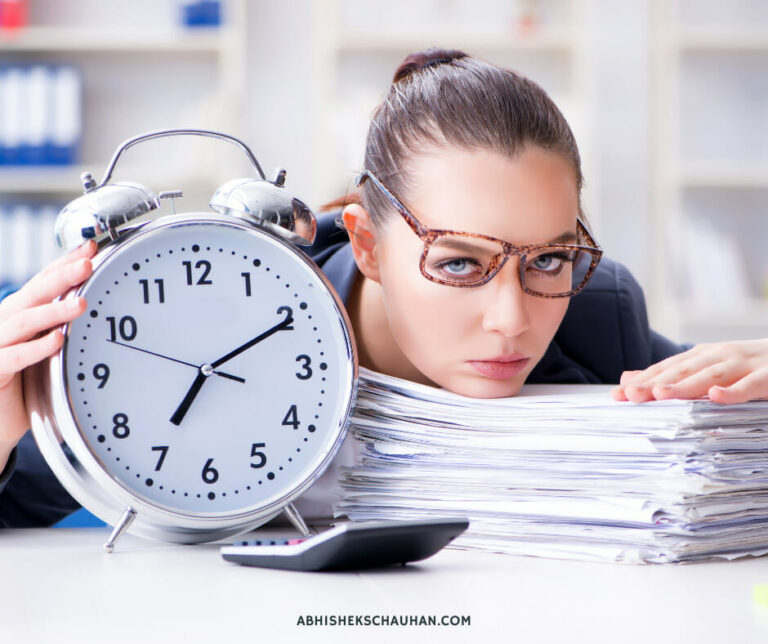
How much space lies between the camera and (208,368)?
0.95 meters

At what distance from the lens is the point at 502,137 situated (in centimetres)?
111

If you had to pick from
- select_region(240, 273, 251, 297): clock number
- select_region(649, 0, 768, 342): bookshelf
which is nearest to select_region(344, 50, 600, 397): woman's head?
select_region(240, 273, 251, 297): clock number

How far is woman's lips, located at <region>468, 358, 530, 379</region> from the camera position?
1069 mm

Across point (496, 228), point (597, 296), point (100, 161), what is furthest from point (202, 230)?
point (100, 161)

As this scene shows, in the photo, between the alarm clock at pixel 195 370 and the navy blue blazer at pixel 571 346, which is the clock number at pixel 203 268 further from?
the navy blue blazer at pixel 571 346

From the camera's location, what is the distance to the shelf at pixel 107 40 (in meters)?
3.67

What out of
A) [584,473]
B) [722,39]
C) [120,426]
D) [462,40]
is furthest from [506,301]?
[722,39]

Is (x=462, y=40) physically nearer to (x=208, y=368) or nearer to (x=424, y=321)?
(x=424, y=321)

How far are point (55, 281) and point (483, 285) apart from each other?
0.45 metres

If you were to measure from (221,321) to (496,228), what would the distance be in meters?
0.32

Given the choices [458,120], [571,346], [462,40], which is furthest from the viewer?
[462,40]

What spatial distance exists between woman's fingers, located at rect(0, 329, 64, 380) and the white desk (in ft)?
0.62

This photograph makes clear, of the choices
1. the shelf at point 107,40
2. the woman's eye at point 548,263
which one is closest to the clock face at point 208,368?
the woman's eye at point 548,263

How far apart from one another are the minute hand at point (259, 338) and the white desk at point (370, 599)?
189mm
